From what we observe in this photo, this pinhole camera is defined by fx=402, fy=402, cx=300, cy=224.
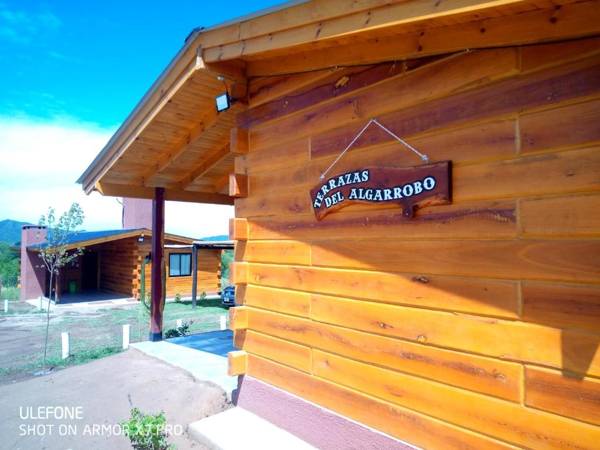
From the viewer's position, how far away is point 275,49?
357 cm

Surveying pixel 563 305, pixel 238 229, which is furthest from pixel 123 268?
pixel 563 305

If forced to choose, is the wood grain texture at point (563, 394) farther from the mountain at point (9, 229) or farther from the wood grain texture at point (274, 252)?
the mountain at point (9, 229)

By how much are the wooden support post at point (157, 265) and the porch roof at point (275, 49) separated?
27.8 inches

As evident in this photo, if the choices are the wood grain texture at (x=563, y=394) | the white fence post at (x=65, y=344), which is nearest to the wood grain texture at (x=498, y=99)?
the wood grain texture at (x=563, y=394)

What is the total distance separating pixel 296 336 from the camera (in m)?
3.97

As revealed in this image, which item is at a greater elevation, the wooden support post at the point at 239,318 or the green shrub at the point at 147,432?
the wooden support post at the point at 239,318

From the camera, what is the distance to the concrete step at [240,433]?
3.77 metres

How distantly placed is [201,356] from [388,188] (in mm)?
5404

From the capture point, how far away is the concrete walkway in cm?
577

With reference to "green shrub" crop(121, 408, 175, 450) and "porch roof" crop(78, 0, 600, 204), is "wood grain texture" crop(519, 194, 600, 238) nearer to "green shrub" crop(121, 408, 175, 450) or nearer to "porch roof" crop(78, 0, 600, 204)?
"porch roof" crop(78, 0, 600, 204)

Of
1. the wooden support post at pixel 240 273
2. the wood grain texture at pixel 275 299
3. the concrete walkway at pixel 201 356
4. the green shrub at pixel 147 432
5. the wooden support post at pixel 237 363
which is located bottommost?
the concrete walkway at pixel 201 356

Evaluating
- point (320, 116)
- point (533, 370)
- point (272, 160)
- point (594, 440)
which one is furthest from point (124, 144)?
point (594, 440)

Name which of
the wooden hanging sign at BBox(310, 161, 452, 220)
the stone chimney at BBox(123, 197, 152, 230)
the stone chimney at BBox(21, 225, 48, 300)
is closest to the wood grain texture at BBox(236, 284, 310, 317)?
the wooden hanging sign at BBox(310, 161, 452, 220)

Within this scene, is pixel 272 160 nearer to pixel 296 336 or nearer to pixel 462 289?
pixel 296 336
